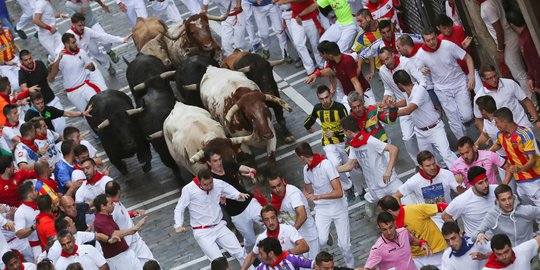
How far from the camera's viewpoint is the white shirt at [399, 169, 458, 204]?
1805cm

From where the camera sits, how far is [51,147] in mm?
23203

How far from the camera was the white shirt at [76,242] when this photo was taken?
60.4 feet

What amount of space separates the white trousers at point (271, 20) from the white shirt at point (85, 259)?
1021 centimetres

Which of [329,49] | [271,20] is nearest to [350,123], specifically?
[329,49]

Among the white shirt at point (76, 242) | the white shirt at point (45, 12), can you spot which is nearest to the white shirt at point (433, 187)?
the white shirt at point (76, 242)

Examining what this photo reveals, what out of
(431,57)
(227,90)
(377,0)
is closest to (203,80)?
(227,90)

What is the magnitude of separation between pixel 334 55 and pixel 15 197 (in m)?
5.79

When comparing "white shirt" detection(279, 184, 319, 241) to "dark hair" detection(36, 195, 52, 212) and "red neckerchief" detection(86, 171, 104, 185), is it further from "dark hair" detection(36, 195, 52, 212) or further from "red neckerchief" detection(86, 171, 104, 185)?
"dark hair" detection(36, 195, 52, 212)

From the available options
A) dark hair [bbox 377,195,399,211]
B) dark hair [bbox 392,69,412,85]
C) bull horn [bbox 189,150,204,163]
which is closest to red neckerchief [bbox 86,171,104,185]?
bull horn [bbox 189,150,204,163]

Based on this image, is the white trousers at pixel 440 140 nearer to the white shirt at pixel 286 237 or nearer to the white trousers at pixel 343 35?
the white shirt at pixel 286 237

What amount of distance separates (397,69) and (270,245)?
18.4ft

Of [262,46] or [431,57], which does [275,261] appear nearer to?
[431,57]

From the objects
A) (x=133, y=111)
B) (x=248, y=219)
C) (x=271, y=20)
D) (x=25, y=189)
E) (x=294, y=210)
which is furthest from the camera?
(x=271, y=20)

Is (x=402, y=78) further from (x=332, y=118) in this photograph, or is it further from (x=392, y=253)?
(x=392, y=253)
